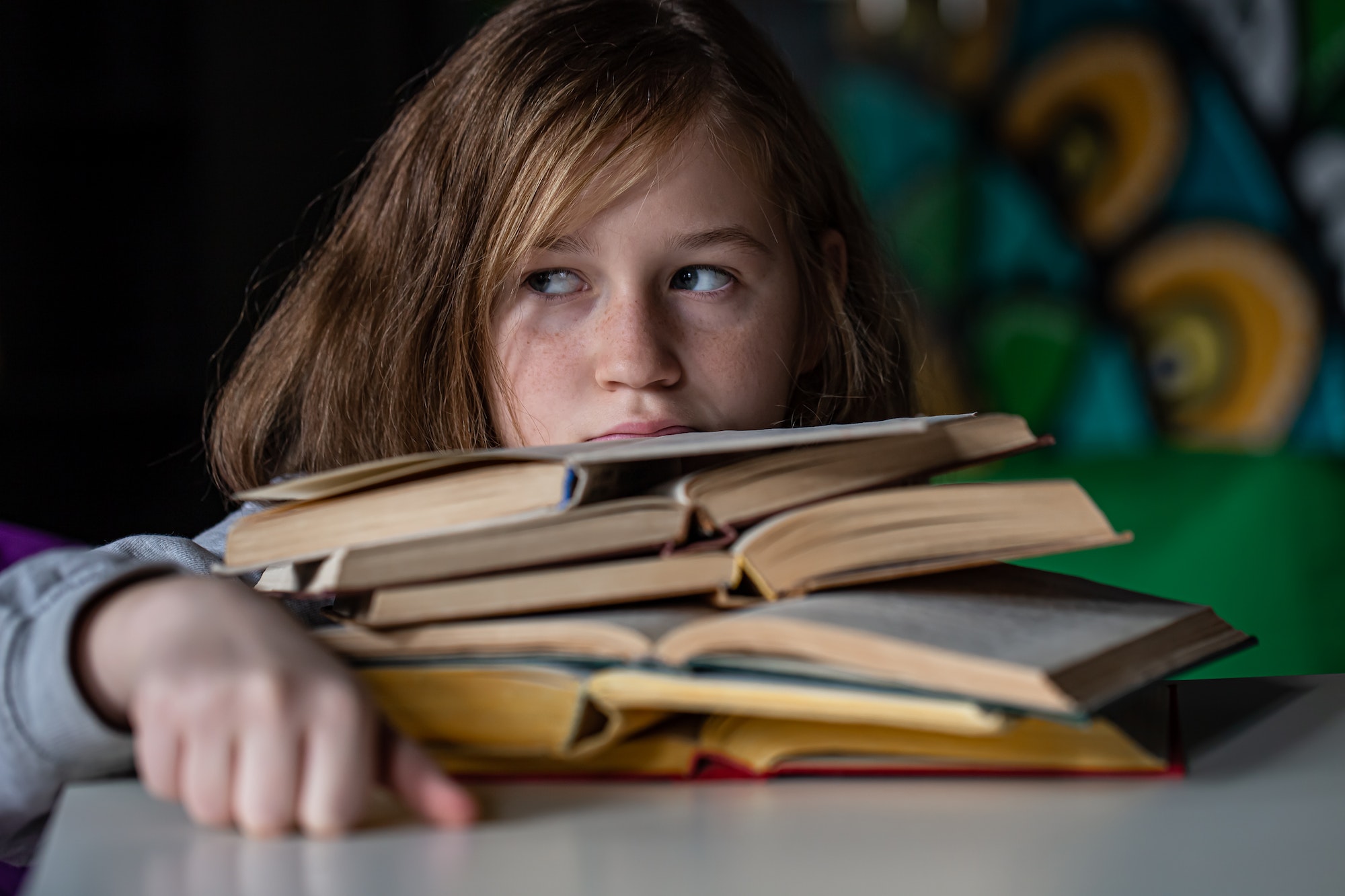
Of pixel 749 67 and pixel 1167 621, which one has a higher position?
pixel 749 67

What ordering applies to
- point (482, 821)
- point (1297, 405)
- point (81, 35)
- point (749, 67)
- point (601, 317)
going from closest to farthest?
point (482, 821) < point (601, 317) < point (749, 67) < point (81, 35) < point (1297, 405)

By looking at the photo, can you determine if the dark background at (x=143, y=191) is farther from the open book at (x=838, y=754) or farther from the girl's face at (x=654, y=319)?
the open book at (x=838, y=754)

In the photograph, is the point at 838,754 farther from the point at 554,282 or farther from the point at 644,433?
the point at 554,282

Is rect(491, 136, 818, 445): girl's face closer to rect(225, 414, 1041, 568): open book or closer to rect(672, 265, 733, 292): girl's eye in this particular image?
rect(672, 265, 733, 292): girl's eye

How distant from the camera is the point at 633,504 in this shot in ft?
1.55

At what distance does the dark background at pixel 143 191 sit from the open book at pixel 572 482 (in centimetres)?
197

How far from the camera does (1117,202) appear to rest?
310cm

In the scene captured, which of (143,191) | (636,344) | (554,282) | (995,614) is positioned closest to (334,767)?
Answer: (995,614)

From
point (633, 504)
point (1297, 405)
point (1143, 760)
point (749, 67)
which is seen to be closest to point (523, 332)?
point (749, 67)

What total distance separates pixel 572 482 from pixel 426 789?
0.43ft

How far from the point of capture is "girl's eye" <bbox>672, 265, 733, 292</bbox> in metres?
0.91

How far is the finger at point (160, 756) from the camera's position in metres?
0.40

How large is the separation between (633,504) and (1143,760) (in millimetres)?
204

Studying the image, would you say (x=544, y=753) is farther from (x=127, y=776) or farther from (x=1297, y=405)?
(x=1297, y=405)
